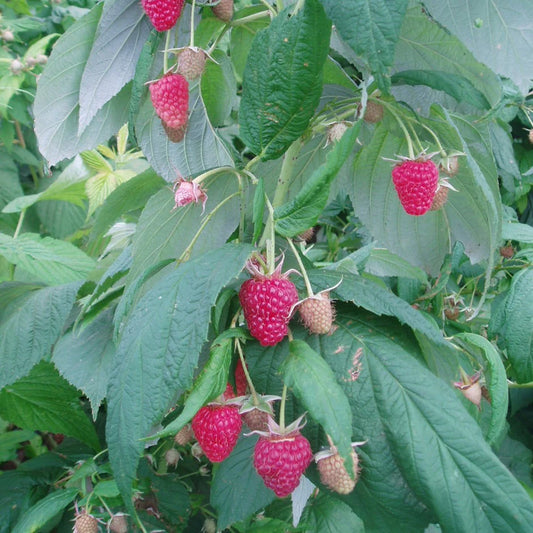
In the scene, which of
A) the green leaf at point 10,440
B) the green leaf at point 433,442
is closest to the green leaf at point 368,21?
the green leaf at point 433,442

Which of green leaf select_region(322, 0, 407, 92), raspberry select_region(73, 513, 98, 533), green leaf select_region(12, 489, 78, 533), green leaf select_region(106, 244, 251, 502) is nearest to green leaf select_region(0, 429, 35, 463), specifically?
green leaf select_region(12, 489, 78, 533)

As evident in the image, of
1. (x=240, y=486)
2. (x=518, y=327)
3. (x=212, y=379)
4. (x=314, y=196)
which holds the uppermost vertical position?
(x=314, y=196)

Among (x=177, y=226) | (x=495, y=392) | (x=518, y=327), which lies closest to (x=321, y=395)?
(x=495, y=392)

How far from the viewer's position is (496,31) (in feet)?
1.66

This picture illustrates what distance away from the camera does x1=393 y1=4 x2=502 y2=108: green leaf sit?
2.10 ft

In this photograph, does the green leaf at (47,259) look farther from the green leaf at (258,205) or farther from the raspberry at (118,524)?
the green leaf at (258,205)

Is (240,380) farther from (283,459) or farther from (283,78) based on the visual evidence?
(283,78)

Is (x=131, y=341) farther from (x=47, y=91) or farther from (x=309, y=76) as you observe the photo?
(x=47, y=91)

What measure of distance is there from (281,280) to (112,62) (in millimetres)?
361

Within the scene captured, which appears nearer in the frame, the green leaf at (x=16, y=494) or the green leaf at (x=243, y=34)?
the green leaf at (x=243, y=34)

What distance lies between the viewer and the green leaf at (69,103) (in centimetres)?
67

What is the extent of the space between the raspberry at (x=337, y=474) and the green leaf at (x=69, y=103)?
18.3 inches

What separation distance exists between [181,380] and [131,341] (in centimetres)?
6

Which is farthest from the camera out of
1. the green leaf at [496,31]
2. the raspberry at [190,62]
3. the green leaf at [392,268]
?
the green leaf at [392,268]
